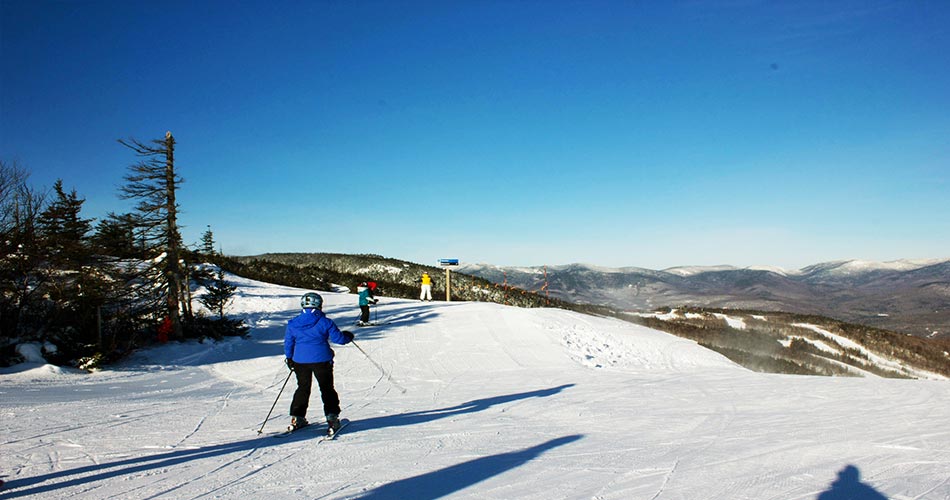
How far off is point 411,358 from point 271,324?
8855 mm

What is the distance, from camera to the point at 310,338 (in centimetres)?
742

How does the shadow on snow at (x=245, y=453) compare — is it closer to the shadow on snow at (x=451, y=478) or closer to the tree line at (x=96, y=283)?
the shadow on snow at (x=451, y=478)

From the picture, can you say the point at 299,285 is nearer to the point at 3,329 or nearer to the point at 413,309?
the point at 413,309

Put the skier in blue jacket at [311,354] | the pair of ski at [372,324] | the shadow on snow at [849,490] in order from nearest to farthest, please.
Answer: the shadow on snow at [849,490]
the skier in blue jacket at [311,354]
the pair of ski at [372,324]

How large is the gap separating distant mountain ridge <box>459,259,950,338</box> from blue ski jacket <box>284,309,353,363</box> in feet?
138

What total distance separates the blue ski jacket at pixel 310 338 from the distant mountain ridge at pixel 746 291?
42.0m

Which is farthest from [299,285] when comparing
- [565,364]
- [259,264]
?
[565,364]

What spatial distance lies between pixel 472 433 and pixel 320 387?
94.1 inches

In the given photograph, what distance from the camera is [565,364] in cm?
1599

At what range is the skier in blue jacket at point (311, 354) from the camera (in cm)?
736

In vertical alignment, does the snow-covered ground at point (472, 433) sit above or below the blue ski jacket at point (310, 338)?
below

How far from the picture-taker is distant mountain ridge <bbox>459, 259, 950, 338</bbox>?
6343cm

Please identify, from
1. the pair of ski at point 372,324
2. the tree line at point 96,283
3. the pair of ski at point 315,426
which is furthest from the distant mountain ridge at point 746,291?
the pair of ski at point 315,426

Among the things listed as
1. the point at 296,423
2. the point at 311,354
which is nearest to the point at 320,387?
the point at 311,354
